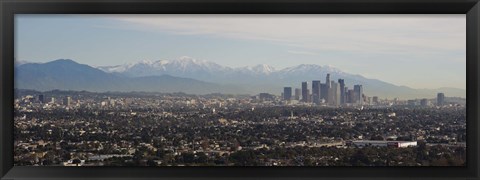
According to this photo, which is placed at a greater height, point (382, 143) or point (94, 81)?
point (94, 81)

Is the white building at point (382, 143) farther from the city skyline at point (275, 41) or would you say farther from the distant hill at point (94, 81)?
the distant hill at point (94, 81)

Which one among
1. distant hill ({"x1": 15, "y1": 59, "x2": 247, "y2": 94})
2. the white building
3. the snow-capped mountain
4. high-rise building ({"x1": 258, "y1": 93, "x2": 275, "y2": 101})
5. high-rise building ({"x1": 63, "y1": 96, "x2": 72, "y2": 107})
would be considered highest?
the snow-capped mountain

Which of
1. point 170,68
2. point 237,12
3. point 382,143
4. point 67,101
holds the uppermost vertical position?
point 237,12

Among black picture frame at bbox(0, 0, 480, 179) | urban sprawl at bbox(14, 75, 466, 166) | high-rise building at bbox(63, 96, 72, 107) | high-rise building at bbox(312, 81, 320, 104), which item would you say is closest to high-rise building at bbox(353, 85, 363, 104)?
urban sprawl at bbox(14, 75, 466, 166)

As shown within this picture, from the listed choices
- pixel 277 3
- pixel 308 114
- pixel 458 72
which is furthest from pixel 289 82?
pixel 458 72

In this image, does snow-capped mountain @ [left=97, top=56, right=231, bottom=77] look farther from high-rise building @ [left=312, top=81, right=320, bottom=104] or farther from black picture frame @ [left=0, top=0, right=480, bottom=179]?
high-rise building @ [left=312, top=81, right=320, bottom=104]

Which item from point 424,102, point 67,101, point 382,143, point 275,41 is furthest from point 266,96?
point 67,101

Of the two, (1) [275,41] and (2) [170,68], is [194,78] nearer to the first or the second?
(2) [170,68]
